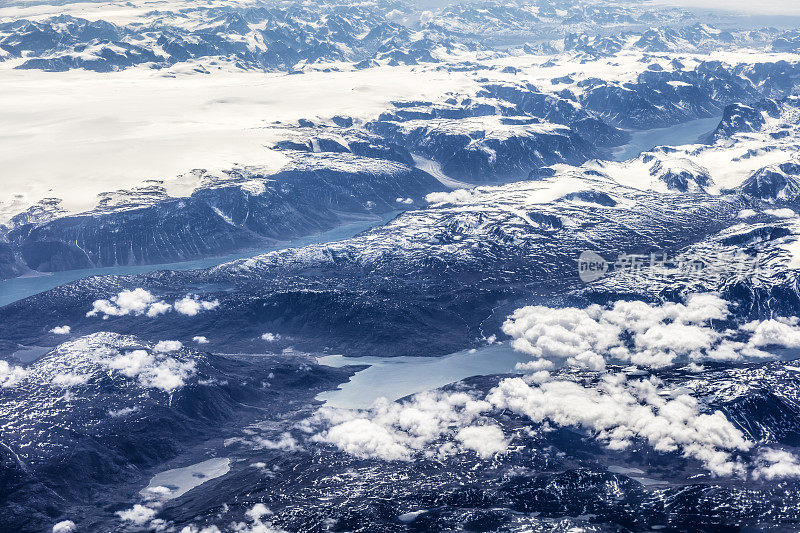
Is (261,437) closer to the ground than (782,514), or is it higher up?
closer to the ground

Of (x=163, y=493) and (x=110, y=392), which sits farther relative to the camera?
(x=110, y=392)

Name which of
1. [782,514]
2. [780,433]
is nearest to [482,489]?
[782,514]

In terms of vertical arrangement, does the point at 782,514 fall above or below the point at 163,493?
above

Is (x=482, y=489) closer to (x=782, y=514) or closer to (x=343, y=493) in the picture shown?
(x=343, y=493)

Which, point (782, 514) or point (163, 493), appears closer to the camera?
Result: point (782, 514)

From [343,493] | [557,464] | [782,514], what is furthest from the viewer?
[557,464]

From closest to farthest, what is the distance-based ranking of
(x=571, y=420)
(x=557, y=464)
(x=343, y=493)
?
(x=343, y=493)
(x=557, y=464)
(x=571, y=420)

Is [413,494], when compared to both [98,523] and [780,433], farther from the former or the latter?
[780,433]

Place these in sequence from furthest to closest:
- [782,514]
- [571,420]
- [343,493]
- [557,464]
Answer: [571,420] < [557,464] < [343,493] < [782,514]

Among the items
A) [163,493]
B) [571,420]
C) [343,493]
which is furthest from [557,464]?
[163,493]
